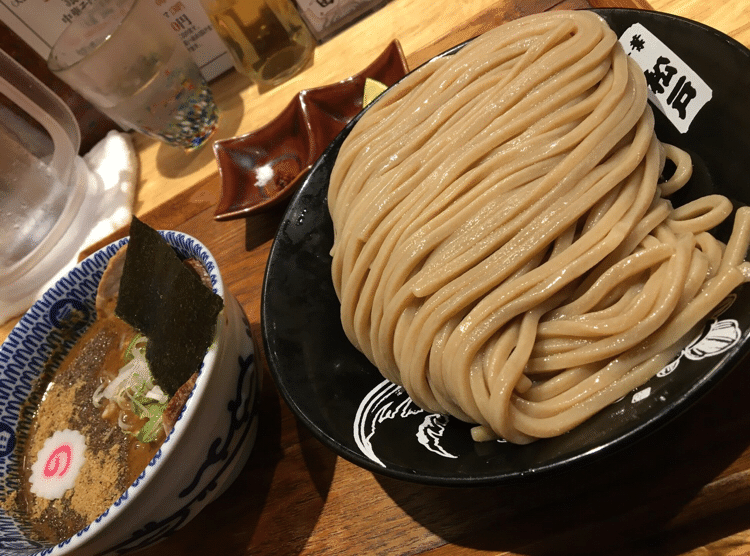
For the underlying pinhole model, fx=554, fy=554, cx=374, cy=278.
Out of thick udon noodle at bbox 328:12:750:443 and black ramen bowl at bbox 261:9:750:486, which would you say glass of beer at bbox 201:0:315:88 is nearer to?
black ramen bowl at bbox 261:9:750:486

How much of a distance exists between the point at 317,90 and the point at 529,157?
1309 mm

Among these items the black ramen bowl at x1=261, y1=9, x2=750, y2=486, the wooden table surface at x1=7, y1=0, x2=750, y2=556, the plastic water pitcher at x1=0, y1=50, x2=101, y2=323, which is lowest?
the wooden table surface at x1=7, y1=0, x2=750, y2=556

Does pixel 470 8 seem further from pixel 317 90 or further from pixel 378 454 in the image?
pixel 378 454

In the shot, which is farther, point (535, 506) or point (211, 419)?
point (211, 419)

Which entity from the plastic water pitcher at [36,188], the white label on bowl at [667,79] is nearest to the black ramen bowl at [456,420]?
the white label on bowl at [667,79]

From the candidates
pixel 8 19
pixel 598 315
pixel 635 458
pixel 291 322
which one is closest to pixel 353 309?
pixel 291 322

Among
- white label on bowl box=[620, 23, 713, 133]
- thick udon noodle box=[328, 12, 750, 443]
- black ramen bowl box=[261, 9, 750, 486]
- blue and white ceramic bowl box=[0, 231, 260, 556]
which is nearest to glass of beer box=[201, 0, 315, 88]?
black ramen bowl box=[261, 9, 750, 486]

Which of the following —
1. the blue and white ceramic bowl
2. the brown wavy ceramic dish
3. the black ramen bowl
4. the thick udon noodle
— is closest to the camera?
the black ramen bowl

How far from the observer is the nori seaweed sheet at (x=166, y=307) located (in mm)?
1448

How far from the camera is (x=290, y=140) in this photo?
2.39 m

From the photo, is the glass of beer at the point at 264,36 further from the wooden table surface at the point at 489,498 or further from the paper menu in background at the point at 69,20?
the wooden table surface at the point at 489,498

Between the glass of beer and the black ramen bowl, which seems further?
the glass of beer

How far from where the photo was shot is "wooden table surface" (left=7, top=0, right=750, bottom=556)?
1.15 m

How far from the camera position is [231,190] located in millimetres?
2314
